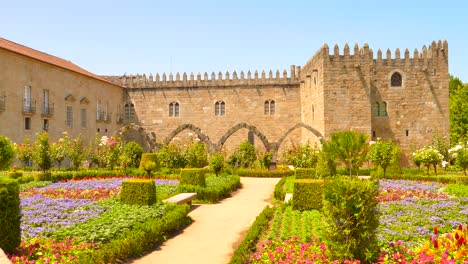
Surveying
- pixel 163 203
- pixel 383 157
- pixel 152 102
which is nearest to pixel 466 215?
pixel 163 203

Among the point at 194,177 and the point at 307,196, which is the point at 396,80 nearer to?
the point at 194,177

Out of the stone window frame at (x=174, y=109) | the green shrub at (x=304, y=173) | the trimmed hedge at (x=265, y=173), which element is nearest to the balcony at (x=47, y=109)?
the stone window frame at (x=174, y=109)

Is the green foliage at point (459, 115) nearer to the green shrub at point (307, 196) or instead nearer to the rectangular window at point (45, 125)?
the green shrub at point (307, 196)

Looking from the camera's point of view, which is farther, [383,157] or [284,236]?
[383,157]

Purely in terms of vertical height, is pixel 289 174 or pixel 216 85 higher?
pixel 216 85

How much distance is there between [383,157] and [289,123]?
43.1 feet

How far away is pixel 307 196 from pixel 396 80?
53.5 feet

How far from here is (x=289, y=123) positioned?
99.1 ft

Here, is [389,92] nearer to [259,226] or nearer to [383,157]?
[383,157]

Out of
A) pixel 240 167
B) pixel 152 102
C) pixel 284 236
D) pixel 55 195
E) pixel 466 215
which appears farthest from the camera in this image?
pixel 152 102

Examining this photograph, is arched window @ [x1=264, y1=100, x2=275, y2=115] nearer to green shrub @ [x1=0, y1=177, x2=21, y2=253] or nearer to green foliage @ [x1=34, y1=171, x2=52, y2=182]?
green foliage @ [x1=34, y1=171, x2=52, y2=182]

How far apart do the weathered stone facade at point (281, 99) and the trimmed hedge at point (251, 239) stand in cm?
1415

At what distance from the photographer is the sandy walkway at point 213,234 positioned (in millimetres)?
7305

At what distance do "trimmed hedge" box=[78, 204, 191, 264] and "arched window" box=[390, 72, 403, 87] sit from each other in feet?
60.3
